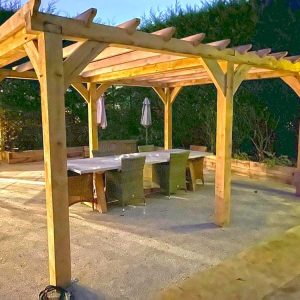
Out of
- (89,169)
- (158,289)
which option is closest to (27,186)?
(89,169)

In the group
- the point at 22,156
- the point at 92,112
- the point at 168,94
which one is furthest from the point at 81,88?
the point at 22,156

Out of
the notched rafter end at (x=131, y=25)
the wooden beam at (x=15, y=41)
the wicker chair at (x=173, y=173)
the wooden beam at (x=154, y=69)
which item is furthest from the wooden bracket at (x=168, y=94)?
the notched rafter end at (x=131, y=25)

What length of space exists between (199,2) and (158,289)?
10.0m

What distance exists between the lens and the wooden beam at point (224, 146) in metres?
4.55

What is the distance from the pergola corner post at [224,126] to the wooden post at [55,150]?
7.89 feet

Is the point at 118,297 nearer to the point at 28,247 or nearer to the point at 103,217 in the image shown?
the point at 28,247

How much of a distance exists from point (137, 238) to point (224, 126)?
2.03m

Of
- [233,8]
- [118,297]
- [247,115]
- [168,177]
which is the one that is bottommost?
[118,297]

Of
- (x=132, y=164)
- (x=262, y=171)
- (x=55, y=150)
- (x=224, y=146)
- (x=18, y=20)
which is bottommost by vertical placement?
(x=262, y=171)

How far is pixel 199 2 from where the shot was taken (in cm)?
1061

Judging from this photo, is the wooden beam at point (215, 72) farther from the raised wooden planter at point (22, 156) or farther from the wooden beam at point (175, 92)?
the raised wooden planter at point (22, 156)

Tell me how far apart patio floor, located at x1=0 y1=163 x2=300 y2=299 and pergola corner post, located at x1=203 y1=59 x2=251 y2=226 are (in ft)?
1.14

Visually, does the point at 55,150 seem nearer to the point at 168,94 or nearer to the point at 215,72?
the point at 215,72

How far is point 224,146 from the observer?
4.62 m
